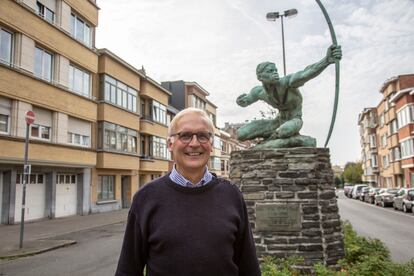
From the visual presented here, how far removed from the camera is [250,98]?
804 centimetres

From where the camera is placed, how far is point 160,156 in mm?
38562

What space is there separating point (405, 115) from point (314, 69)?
131 feet

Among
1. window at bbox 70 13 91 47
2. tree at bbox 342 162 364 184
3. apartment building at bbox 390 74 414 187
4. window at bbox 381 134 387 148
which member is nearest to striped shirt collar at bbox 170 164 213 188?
window at bbox 70 13 91 47

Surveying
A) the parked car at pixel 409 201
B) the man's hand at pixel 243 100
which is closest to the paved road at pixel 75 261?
the man's hand at pixel 243 100

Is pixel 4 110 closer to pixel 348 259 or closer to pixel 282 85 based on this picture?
pixel 282 85

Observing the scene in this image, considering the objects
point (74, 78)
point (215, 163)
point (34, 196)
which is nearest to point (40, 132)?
point (34, 196)

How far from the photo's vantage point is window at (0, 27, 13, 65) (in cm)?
1838

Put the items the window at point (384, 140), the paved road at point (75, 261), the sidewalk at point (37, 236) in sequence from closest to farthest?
the paved road at point (75, 261), the sidewalk at point (37, 236), the window at point (384, 140)

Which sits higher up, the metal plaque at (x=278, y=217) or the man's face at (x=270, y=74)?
the man's face at (x=270, y=74)

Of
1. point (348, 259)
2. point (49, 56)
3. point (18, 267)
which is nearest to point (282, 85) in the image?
point (348, 259)

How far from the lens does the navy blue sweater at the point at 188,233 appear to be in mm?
2320

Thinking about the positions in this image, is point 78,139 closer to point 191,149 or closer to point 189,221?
point 191,149

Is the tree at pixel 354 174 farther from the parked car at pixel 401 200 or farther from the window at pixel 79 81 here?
the window at pixel 79 81

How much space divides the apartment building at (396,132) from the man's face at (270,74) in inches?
1515
